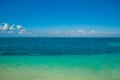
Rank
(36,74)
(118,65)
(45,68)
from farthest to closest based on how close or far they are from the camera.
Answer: (118,65) < (45,68) < (36,74)

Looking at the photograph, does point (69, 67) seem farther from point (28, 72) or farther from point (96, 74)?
point (28, 72)

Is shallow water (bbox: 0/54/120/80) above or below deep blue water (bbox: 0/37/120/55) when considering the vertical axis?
below

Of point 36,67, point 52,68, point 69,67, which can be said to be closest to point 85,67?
point 69,67

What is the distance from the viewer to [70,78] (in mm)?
4664

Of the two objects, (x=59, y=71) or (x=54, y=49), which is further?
(x=54, y=49)

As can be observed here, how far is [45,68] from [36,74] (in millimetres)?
561

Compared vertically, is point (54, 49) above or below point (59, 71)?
above

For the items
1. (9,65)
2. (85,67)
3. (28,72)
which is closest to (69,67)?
(85,67)

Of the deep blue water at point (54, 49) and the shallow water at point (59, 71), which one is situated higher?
the deep blue water at point (54, 49)

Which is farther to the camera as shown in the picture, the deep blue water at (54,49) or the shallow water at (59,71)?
the deep blue water at (54,49)

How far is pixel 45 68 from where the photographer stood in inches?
216

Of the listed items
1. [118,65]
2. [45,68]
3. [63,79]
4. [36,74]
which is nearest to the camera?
[63,79]

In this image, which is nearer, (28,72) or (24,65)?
(28,72)

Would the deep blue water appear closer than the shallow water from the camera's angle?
No
